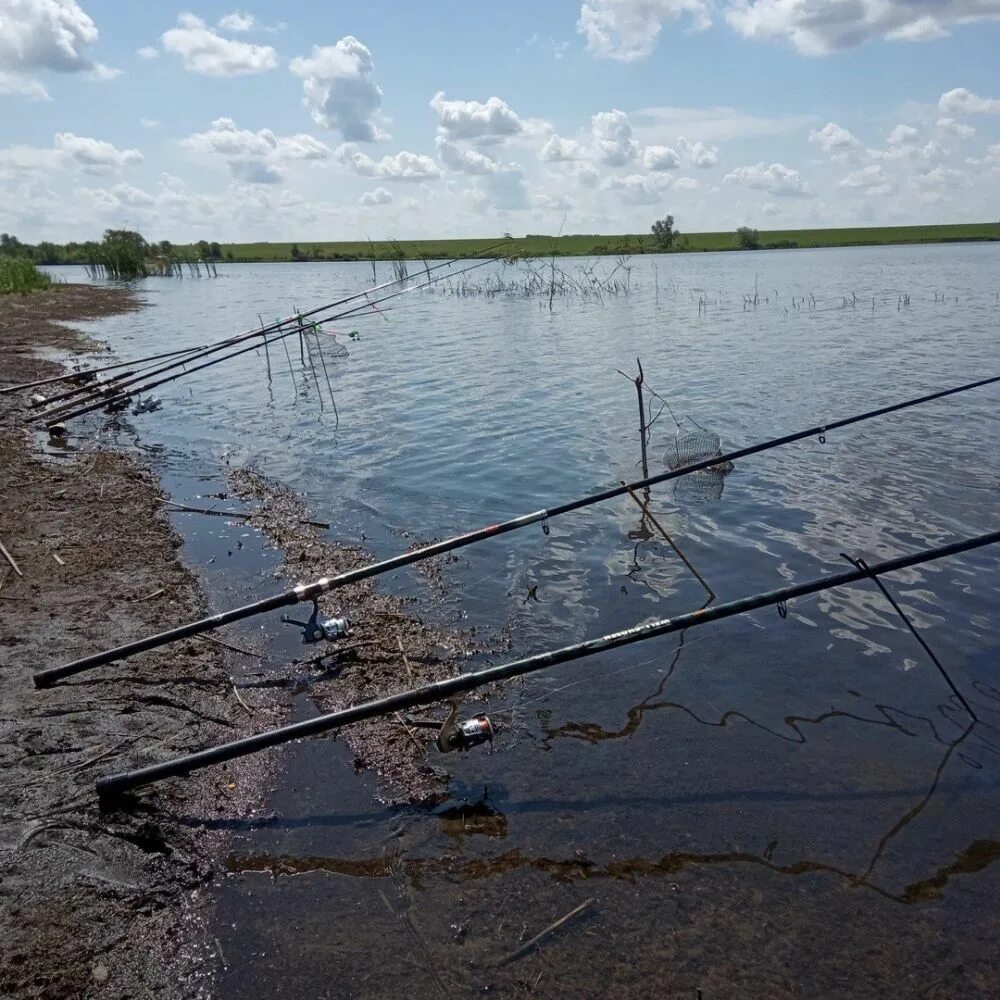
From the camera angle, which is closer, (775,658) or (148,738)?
(148,738)

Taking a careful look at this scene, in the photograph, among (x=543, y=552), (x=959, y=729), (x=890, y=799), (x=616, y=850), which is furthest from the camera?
(x=543, y=552)

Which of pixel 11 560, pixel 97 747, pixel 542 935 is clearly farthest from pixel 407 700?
pixel 11 560

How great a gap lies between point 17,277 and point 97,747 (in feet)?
151

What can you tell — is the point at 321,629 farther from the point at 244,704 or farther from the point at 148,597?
the point at 148,597

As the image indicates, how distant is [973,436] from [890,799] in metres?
10.5

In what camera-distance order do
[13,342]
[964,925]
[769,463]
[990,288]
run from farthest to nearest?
[990,288], [13,342], [769,463], [964,925]

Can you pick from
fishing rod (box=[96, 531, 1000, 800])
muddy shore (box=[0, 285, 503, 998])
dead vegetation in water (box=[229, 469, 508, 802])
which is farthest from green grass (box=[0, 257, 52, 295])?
fishing rod (box=[96, 531, 1000, 800])

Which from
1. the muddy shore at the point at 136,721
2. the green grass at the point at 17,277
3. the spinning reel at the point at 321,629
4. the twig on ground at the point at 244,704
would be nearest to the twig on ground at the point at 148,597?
the muddy shore at the point at 136,721

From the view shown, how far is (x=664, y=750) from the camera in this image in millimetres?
5602

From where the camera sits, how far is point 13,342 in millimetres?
25156

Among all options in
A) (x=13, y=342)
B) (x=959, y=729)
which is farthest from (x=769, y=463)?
(x=13, y=342)

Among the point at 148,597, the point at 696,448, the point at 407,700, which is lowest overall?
the point at 148,597

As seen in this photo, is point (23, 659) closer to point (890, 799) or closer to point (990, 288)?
point (890, 799)

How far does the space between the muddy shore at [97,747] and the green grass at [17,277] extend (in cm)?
3789
